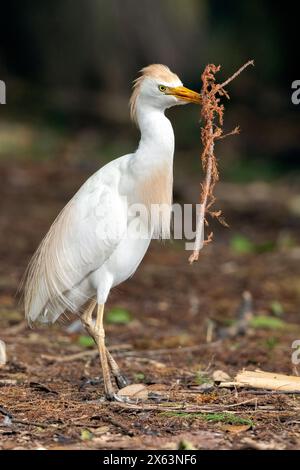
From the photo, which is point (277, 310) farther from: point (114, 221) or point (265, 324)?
point (114, 221)

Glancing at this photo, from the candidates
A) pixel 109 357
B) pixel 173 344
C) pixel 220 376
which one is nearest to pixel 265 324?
pixel 173 344

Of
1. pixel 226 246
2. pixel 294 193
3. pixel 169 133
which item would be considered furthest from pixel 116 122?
pixel 169 133

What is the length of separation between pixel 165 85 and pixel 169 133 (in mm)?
247

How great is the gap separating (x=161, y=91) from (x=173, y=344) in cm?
227

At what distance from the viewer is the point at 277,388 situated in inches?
186

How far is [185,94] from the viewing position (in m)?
4.69

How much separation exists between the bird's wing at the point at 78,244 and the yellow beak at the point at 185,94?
53cm

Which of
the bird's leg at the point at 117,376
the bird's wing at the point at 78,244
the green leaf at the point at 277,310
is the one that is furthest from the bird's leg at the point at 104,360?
the green leaf at the point at 277,310

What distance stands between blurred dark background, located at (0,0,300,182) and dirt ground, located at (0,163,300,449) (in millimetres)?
3404

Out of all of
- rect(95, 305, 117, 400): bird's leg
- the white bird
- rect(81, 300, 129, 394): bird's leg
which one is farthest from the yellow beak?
rect(81, 300, 129, 394): bird's leg

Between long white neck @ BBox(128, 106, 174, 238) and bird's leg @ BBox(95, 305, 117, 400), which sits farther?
long white neck @ BBox(128, 106, 174, 238)

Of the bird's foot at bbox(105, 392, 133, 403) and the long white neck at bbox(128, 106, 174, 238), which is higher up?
the long white neck at bbox(128, 106, 174, 238)

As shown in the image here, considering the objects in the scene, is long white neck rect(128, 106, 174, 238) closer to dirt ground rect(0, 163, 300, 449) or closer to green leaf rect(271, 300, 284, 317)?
dirt ground rect(0, 163, 300, 449)

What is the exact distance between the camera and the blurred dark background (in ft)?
51.7
